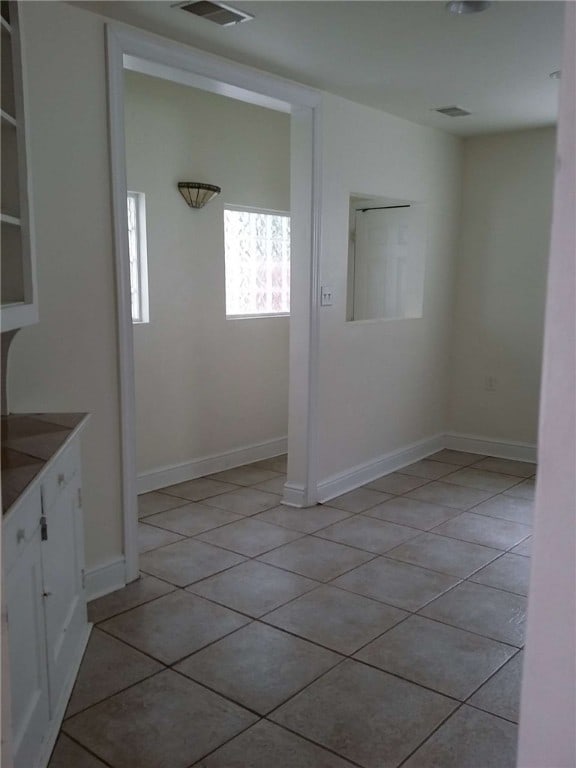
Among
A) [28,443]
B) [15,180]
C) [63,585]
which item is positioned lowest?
[63,585]

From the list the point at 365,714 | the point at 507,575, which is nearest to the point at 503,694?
the point at 365,714

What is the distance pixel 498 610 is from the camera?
295cm

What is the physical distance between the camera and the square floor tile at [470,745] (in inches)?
79.0

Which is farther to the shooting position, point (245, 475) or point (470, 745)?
point (245, 475)

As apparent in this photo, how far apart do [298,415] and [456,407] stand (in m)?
2.05

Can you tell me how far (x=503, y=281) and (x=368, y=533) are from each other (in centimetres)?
259

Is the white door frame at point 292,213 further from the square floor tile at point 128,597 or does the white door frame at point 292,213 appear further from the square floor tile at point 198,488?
the square floor tile at point 198,488

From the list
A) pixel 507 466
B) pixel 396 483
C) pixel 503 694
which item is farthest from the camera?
pixel 507 466

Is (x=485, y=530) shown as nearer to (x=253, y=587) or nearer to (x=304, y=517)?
(x=304, y=517)

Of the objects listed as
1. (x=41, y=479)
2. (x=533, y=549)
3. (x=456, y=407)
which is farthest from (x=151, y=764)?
(x=456, y=407)

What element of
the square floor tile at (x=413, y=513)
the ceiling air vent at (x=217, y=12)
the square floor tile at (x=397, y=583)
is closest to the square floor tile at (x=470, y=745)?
the square floor tile at (x=397, y=583)

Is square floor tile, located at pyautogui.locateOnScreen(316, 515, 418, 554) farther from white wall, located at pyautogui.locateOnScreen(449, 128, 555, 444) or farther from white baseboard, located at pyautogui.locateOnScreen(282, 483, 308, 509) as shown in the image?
white wall, located at pyautogui.locateOnScreen(449, 128, 555, 444)

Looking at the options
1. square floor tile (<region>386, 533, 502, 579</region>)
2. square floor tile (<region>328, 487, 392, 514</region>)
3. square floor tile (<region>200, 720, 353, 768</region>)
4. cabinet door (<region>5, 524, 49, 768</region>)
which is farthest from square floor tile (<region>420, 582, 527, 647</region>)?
cabinet door (<region>5, 524, 49, 768</region>)

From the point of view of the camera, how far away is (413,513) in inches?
164
